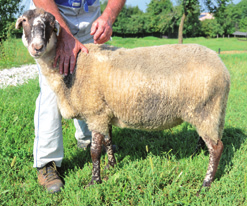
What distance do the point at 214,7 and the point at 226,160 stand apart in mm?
19151

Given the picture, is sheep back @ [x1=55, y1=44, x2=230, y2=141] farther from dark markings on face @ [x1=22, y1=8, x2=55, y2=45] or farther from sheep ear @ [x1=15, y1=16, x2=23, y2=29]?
sheep ear @ [x1=15, y1=16, x2=23, y2=29]

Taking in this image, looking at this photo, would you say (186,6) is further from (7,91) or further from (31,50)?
(31,50)

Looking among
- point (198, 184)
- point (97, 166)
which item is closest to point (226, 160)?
point (198, 184)

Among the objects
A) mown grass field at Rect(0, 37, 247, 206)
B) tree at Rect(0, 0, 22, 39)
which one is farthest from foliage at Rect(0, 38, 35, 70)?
mown grass field at Rect(0, 37, 247, 206)

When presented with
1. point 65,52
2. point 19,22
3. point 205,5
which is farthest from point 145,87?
point 205,5

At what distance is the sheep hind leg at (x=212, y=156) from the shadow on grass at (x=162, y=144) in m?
0.24

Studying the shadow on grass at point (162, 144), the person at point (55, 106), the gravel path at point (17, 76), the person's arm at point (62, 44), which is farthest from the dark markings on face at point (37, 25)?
the gravel path at point (17, 76)

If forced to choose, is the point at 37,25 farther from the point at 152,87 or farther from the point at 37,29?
the point at 152,87

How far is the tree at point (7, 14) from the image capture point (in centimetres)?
999

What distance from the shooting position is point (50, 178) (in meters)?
2.54

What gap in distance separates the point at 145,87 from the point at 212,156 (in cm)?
99

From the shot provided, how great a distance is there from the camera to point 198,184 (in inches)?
94.6

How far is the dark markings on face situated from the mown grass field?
58.8 inches

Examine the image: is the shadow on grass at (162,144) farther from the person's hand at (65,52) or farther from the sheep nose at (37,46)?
the sheep nose at (37,46)
